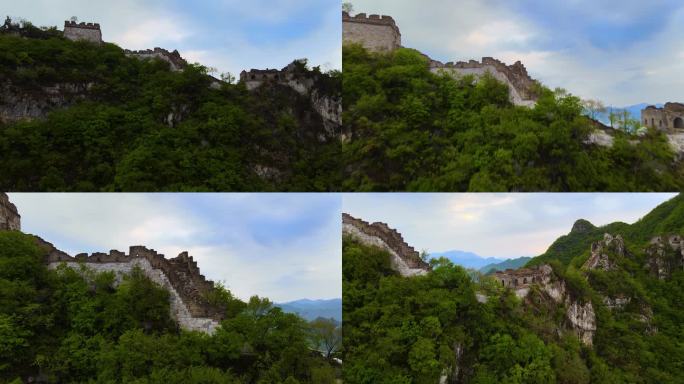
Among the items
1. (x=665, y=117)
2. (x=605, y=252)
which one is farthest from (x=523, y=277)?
(x=665, y=117)

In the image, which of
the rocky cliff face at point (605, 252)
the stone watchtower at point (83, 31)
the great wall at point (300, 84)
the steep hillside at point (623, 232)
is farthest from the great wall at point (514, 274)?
the stone watchtower at point (83, 31)

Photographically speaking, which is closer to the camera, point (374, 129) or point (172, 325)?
point (172, 325)

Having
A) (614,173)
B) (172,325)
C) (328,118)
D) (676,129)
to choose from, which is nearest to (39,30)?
(328,118)

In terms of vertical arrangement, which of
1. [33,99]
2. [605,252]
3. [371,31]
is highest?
[371,31]

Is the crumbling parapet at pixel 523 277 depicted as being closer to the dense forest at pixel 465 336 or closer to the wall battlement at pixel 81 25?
the dense forest at pixel 465 336

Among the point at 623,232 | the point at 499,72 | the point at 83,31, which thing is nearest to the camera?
the point at 499,72

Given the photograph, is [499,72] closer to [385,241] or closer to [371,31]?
[371,31]

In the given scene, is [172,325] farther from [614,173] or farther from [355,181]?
[614,173]
